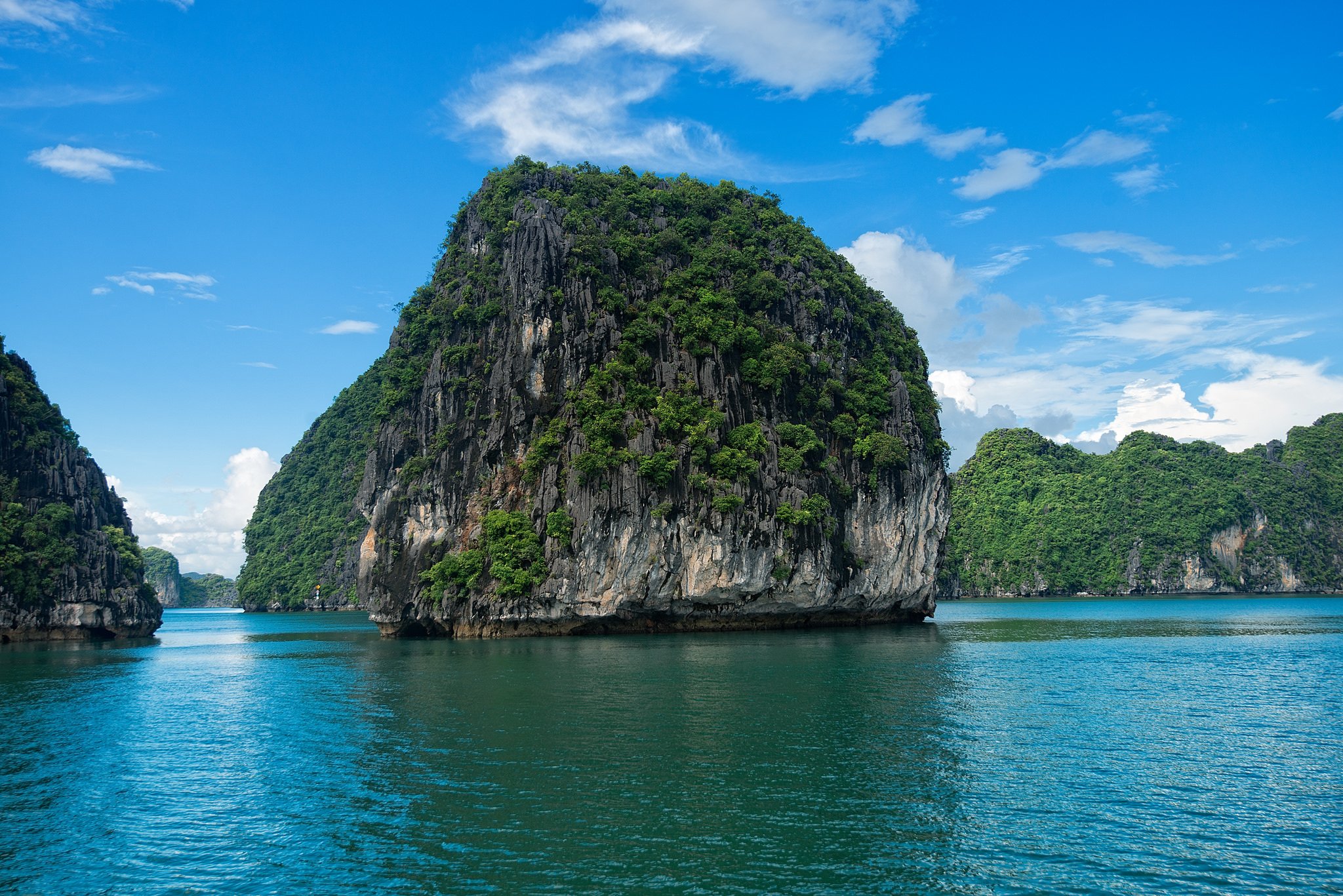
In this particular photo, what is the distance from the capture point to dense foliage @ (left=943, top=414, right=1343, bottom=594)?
126 m

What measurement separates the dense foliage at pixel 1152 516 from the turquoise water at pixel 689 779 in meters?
94.0

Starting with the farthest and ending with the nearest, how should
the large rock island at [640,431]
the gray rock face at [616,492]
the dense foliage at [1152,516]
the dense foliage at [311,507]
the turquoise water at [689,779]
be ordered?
the dense foliage at [311,507] < the dense foliage at [1152,516] < the large rock island at [640,431] < the gray rock face at [616,492] < the turquoise water at [689,779]

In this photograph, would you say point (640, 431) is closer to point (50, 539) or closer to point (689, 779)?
point (689, 779)

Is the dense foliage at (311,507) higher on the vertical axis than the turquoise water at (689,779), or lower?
higher

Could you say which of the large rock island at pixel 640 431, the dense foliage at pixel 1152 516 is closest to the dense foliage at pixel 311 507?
the large rock island at pixel 640 431

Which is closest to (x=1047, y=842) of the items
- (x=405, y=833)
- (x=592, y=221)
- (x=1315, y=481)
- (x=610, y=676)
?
(x=405, y=833)

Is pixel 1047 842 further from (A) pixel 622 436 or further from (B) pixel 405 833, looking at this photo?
(A) pixel 622 436

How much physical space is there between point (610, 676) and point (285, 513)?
4965 inches

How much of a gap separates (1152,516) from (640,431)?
11240 cm

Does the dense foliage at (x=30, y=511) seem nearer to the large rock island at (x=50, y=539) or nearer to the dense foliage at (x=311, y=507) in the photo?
the large rock island at (x=50, y=539)

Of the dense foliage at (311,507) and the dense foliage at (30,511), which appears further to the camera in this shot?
the dense foliage at (311,507)

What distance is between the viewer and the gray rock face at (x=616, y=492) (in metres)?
49.8

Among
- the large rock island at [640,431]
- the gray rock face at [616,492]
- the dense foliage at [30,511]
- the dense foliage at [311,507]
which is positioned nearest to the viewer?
the gray rock face at [616,492]

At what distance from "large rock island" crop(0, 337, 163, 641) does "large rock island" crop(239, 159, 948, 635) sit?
1928 cm
